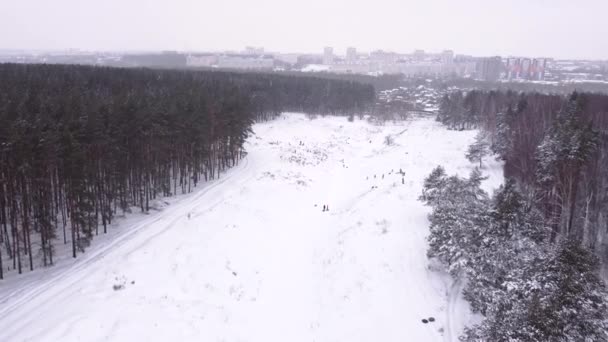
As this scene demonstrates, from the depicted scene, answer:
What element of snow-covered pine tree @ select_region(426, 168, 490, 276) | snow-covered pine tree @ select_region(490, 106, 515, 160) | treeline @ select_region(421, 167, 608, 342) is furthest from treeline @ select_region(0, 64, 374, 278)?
snow-covered pine tree @ select_region(490, 106, 515, 160)

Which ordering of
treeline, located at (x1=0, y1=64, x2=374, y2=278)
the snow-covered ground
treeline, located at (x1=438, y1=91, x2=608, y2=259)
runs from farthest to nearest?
treeline, located at (x1=438, y1=91, x2=608, y2=259), treeline, located at (x1=0, y1=64, x2=374, y2=278), the snow-covered ground

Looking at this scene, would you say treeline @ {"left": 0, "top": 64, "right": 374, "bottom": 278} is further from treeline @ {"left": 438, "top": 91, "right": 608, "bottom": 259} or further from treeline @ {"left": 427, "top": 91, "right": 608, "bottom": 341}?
treeline @ {"left": 438, "top": 91, "right": 608, "bottom": 259}

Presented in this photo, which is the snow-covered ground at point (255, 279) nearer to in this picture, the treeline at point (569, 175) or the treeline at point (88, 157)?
the treeline at point (88, 157)

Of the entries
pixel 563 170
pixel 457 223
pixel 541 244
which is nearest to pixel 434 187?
pixel 457 223

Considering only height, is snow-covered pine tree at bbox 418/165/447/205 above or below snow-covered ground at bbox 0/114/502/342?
above

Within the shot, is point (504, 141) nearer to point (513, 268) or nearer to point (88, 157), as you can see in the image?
point (513, 268)

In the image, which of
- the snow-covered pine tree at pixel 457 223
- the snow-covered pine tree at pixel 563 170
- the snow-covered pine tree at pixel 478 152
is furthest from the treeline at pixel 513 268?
the snow-covered pine tree at pixel 478 152

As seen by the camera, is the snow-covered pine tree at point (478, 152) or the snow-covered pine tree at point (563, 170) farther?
the snow-covered pine tree at point (478, 152)

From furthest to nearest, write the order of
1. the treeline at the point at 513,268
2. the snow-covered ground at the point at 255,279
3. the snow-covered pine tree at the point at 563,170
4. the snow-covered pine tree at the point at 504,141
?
the snow-covered pine tree at the point at 504,141, the snow-covered pine tree at the point at 563,170, the snow-covered ground at the point at 255,279, the treeline at the point at 513,268
